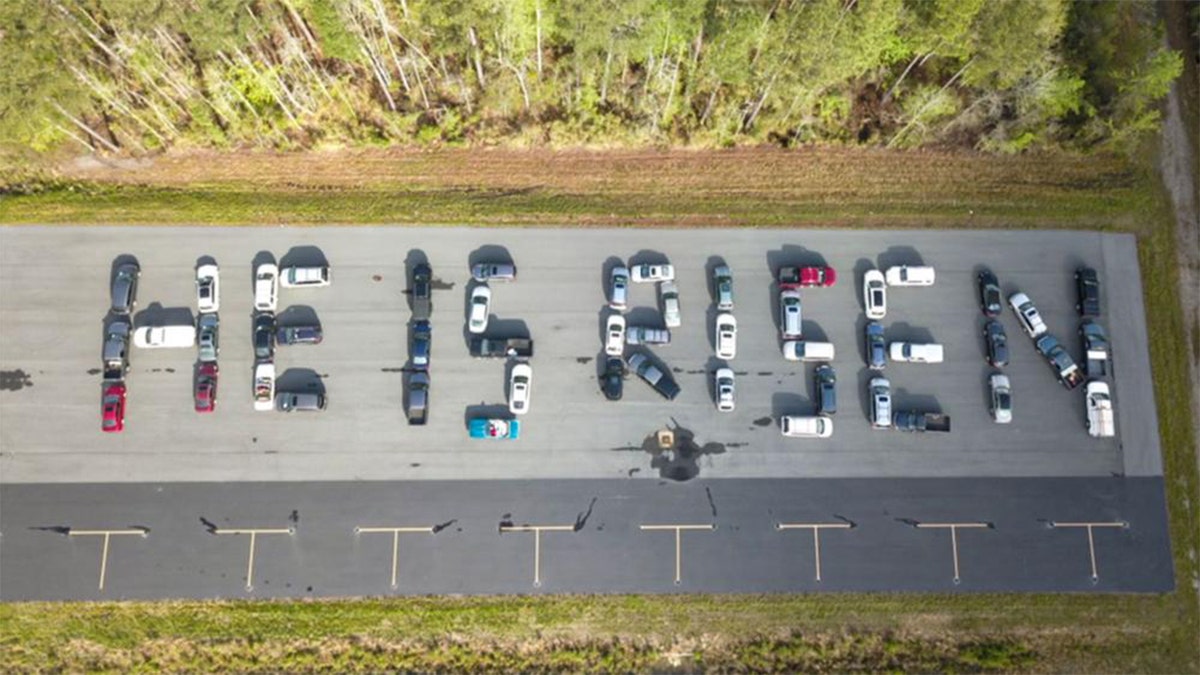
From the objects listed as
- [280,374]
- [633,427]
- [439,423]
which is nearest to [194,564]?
[280,374]

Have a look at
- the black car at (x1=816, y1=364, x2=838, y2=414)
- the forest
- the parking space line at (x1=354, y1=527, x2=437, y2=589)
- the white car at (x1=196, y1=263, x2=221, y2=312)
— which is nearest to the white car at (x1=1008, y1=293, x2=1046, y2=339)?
the forest

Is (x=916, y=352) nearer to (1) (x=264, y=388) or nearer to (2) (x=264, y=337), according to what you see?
(1) (x=264, y=388)

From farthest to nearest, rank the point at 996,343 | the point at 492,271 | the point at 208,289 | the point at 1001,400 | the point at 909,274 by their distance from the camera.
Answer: the point at 909,274 < the point at 492,271 < the point at 996,343 < the point at 208,289 < the point at 1001,400

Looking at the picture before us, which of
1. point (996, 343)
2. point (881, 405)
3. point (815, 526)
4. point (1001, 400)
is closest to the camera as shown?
point (815, 526)

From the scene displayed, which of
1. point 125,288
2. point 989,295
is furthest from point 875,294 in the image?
point 125,288

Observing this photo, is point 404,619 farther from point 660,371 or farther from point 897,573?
point 897,573

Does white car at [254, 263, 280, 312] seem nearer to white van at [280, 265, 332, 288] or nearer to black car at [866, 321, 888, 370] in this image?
white van at [280, 265, 332, 288]
